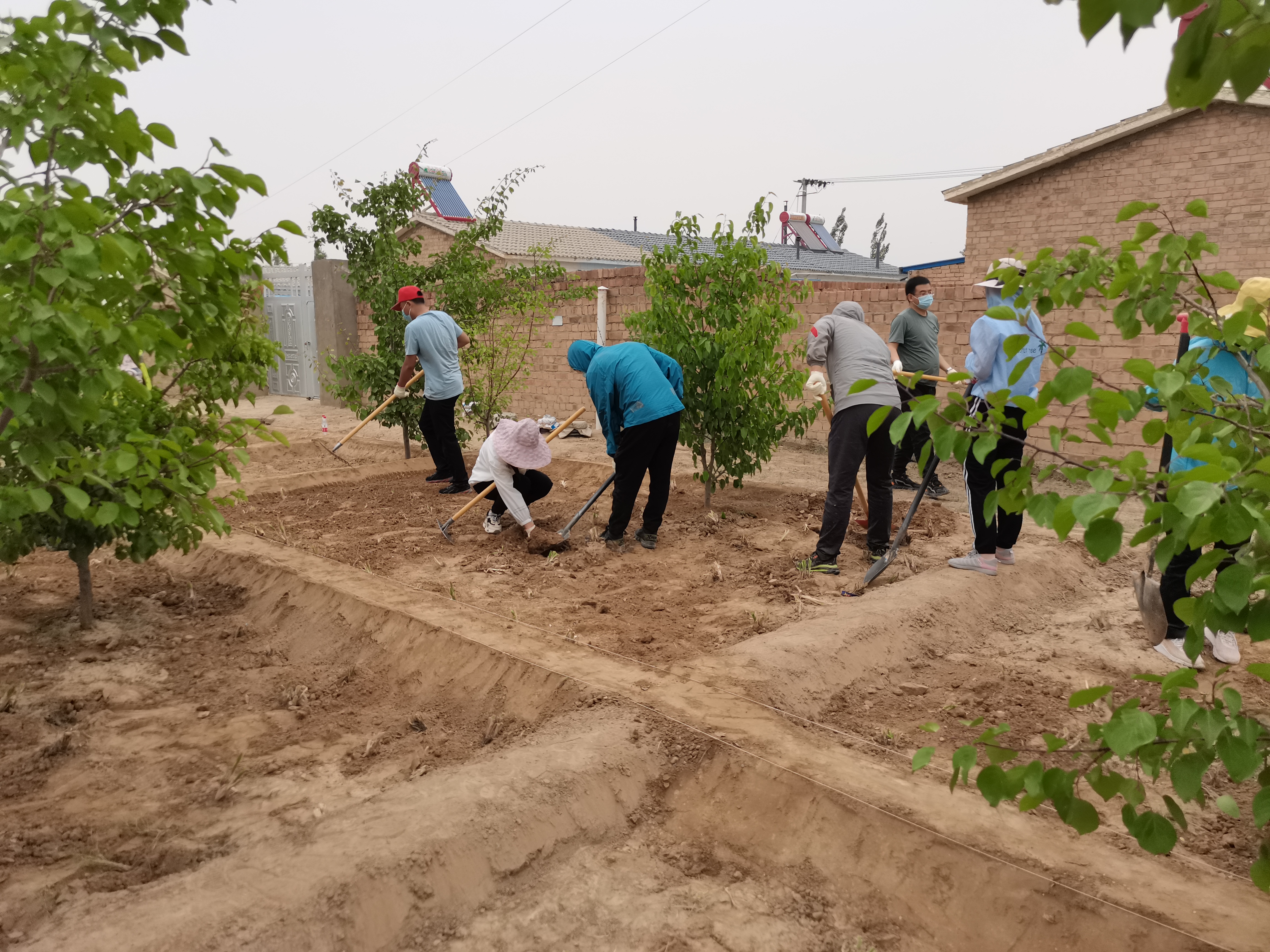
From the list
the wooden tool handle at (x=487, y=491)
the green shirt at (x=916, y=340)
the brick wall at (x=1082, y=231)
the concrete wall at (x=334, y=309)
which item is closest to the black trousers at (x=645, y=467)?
the wooden tool handle at (x=487, y=491)

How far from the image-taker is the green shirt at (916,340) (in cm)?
732

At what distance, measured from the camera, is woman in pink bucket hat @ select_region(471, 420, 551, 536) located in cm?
619

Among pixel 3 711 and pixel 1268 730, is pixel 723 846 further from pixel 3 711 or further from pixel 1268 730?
pixel 3 711

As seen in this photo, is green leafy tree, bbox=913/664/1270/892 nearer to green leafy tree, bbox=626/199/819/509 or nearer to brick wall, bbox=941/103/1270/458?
green leafy tree, bbox=626/199/819/509

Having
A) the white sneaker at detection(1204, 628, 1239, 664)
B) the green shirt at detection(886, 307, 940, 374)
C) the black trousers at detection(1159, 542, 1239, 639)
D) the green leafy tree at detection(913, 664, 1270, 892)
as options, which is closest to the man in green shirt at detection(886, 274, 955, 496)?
the green shirt at detection(886, 307, 940, 374)

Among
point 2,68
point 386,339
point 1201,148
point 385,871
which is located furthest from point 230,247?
point 1201,148

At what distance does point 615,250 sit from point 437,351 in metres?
16.5

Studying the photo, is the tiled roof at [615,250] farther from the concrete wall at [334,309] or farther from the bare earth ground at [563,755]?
the bare earth ground at [563,755]

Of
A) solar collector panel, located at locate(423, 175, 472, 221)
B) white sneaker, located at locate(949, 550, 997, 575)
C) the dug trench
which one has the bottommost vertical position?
the dug trench

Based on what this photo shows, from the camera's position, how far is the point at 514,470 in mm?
→ 6371

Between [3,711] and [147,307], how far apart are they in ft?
8.32

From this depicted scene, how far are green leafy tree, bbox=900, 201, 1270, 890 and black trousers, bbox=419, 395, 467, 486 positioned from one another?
6609 millimetres

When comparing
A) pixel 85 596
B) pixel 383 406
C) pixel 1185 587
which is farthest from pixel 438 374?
pixel 1185 587

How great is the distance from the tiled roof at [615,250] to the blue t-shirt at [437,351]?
10.1 m
